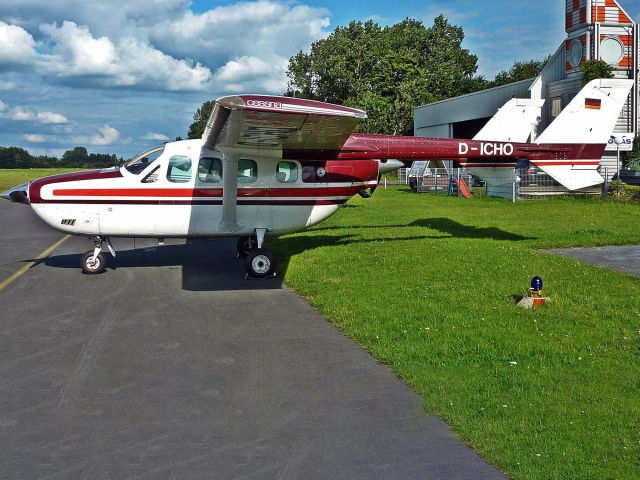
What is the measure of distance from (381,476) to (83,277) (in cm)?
929

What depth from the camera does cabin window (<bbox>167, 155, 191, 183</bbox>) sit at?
1232cm

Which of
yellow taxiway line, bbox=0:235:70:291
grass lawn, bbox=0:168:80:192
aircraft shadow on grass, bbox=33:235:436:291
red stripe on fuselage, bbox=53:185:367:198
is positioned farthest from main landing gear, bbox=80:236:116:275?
grass lawn, bbox=0:168:80:192

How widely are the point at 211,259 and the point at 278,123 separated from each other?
518cm

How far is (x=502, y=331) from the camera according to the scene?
25.3ft

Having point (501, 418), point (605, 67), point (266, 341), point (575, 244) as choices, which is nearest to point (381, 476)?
point (501, 418)

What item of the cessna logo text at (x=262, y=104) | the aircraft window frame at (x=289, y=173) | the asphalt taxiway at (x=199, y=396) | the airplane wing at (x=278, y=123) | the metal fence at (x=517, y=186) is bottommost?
the asphalt taxiway at (x=199, y=396)

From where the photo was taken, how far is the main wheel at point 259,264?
12070 millimetres

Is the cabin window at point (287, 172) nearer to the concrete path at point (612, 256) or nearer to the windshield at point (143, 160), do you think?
the windshield at point (143, 160)

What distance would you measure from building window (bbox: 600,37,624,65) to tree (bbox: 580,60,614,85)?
1.62 metres

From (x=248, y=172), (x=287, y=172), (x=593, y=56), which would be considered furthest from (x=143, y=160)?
(x=593, y=56)

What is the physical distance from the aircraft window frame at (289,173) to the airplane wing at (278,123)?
405 millimetres

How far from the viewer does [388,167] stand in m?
14.1

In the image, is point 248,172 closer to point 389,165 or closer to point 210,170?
point 210,170

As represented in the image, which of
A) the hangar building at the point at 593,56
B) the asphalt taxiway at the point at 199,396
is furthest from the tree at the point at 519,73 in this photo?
the asphalt taxiway at the point at 199,396
